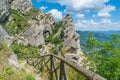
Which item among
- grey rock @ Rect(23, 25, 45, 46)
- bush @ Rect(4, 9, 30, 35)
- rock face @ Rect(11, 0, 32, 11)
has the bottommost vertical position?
grey rock @ Rect(23, 25, 45, 46)

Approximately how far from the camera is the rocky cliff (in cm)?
9556

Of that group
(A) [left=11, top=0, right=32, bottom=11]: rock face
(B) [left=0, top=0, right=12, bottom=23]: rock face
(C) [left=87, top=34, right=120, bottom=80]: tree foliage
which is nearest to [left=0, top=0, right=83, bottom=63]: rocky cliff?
(A) [left=11, top=0, right=32, bottom=11]: rock face

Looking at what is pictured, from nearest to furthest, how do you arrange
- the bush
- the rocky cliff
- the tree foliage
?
the tree foliage → the bush → the rocky cliff

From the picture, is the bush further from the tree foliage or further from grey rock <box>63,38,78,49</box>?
the tree foliage

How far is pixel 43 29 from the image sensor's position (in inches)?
4316

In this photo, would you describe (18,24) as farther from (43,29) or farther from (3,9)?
(3,9)

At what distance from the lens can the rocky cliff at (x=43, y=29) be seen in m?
95.6

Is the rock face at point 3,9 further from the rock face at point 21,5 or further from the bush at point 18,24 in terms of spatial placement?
the rock face at point 21,5

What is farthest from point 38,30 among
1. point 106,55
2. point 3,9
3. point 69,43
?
point 106,55

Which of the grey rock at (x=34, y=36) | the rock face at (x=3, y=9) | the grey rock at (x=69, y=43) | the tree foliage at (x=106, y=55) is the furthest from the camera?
the grey rock at (x=69, y=43)

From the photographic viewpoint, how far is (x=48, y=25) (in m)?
114

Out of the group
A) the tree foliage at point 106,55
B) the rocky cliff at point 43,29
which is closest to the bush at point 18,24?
the rocky cliff at point 43,29

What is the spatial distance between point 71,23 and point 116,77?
98.6 meters

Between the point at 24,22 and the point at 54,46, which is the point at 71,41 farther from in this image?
the point at 24,22
